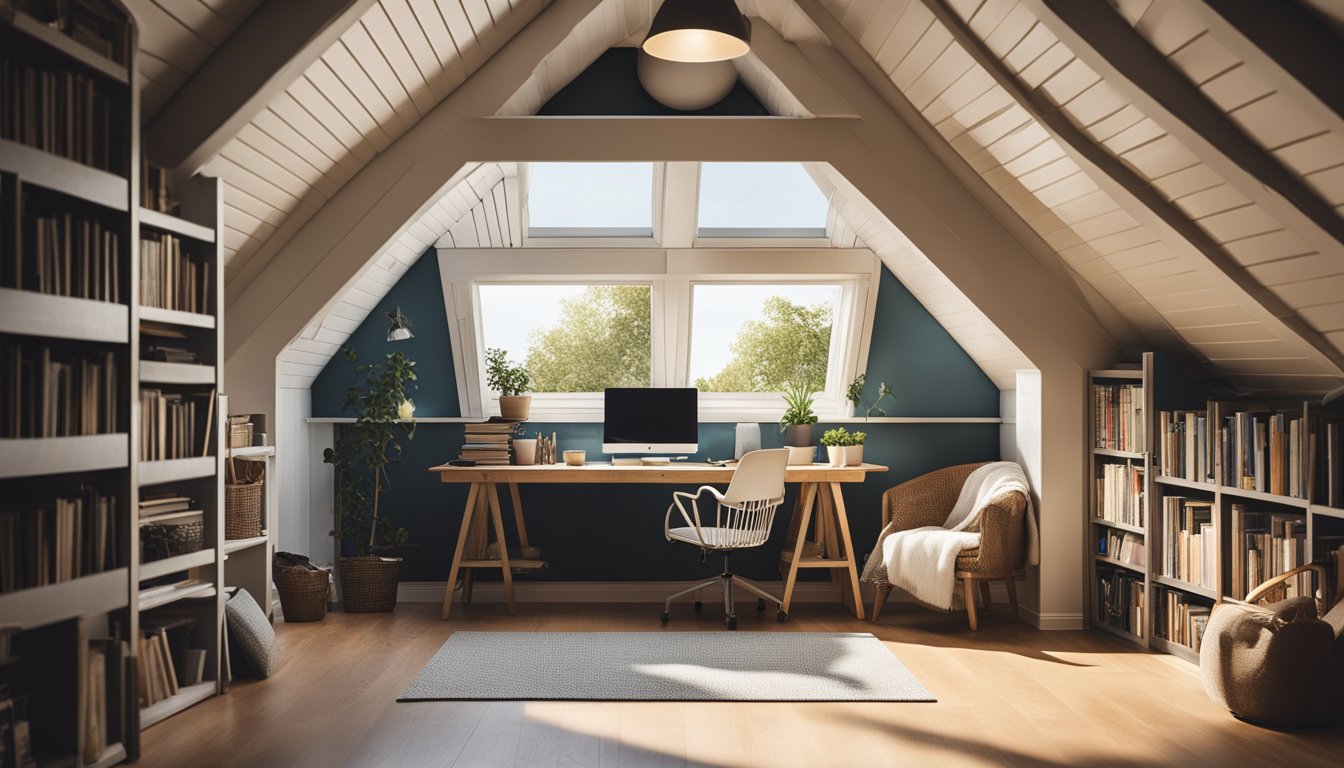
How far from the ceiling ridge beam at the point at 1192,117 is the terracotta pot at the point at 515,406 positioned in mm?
3550

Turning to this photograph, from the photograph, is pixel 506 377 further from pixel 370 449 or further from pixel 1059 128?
pixel 1059 128

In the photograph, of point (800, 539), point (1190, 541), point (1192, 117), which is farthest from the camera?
point (800, 539)

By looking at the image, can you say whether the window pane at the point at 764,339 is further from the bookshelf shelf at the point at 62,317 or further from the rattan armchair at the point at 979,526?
the bookshelf shelf at the point at 62,317

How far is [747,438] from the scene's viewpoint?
5.90m

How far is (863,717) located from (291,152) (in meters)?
3.17

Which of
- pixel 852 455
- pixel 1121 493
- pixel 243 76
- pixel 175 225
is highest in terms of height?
pixel 243 76

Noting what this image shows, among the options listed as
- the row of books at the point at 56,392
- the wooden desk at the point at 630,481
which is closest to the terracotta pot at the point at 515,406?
the wooden desk at the point at 630,481

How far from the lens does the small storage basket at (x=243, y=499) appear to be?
4.45 metres

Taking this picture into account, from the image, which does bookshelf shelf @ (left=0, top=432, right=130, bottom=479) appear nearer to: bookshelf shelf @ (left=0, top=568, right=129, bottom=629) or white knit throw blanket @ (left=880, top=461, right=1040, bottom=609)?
bookshelf shelf @ (left=0, top=568, right=129, bottom=629)

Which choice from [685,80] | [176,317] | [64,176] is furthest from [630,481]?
[64,176]

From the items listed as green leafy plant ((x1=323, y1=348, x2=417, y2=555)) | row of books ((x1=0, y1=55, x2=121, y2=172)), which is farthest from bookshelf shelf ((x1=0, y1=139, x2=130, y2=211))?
green leafy plant ((x1=323, y1=348, x2=417, y2=555))

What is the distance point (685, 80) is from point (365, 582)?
10.3ft

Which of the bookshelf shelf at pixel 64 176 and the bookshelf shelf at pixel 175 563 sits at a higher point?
the bookshelf shelf at pixel 64 176

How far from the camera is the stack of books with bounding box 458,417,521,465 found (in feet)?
18.3
